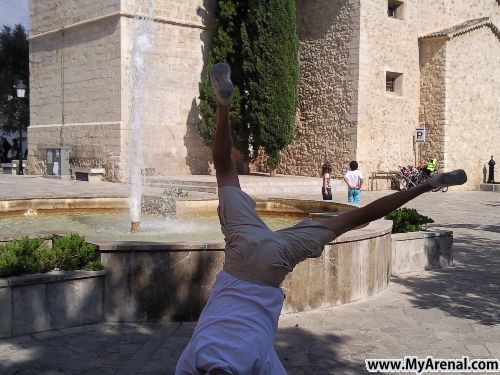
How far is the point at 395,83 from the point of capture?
21172 mm

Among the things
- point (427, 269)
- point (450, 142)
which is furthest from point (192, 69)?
point (427, 269)

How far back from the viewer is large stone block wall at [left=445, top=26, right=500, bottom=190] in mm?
21344

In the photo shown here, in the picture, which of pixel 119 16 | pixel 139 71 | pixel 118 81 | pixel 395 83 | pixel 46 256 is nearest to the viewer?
pixel 46 256

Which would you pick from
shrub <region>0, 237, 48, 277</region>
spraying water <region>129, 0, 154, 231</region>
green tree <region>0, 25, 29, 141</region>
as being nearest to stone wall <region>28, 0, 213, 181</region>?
spraying water <region>129, 0, 154, 231</region>

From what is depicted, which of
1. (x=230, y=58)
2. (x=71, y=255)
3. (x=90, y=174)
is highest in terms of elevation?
(x=230, y=58)

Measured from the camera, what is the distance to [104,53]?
60.9 feet

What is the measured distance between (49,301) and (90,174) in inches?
575

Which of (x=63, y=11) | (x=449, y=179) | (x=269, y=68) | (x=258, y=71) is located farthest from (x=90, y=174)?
(x=449, y=179)

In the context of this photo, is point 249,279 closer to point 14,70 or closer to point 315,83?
point 315,83

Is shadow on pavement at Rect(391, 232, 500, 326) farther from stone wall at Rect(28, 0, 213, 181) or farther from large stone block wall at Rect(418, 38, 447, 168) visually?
large stone block wall at Rect(418, 38, 447, 168)

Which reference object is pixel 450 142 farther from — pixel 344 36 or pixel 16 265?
pixel 16 265

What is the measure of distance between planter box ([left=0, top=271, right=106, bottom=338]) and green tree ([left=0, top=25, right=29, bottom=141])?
26.0 m

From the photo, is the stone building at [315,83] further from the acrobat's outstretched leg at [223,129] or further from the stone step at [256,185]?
the acrobat's outstretched leg at [223,129]

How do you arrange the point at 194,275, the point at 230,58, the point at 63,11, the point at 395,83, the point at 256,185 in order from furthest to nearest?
the point at 395,83
the point at 63,11
the point at 230,58
the point at 256,185
the point at 194,275
